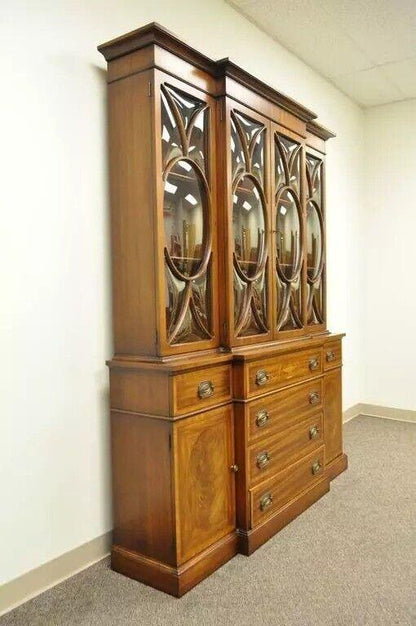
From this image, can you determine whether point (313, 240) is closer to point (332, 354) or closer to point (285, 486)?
point (332, 354)

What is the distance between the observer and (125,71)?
1.99 m

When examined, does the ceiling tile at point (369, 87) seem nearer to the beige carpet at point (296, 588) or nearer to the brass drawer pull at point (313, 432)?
the brass drawer pull at point (313, 432)

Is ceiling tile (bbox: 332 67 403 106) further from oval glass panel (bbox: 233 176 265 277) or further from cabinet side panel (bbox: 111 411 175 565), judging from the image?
cabinet side panel (bbox: 111 411 175 565)

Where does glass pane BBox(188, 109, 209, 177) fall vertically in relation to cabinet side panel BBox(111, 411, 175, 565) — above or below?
above

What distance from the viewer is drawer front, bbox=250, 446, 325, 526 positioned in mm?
2211

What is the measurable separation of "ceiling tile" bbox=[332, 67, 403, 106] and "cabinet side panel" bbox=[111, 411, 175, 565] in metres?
3.21

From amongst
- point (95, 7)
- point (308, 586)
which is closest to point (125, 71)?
point (95, 7)

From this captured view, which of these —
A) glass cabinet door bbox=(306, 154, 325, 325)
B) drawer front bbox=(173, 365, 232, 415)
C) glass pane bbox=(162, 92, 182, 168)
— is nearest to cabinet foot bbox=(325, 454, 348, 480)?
glass cabinet door bbox=(306, 154, 325, 325)

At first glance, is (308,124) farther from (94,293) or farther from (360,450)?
(360,450)

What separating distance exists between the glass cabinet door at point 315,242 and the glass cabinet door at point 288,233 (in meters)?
0.16

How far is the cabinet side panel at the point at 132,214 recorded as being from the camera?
76.0 inches

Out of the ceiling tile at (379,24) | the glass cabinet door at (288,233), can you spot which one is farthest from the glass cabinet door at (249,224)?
the ceiling tile at (379,24)

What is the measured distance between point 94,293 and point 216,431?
78 cm

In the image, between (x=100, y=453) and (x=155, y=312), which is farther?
(x=100, y=453)
